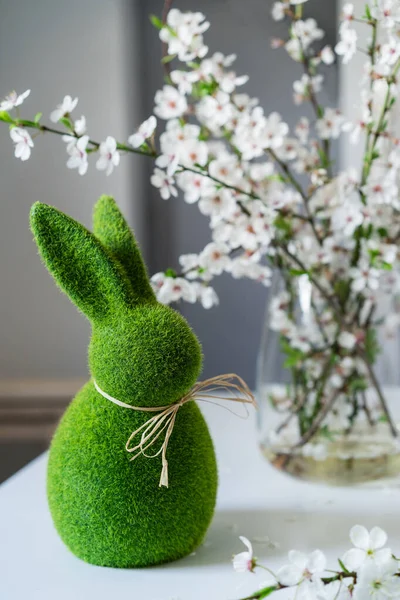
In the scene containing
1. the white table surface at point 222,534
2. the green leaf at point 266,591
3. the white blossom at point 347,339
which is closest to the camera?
the green leaf at point 266,591

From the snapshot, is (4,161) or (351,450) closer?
(351,450)

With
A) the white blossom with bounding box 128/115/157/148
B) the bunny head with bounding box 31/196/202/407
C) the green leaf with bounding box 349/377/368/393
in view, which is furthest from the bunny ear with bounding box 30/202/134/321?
the green leaf with bounding box 349/377/368/393

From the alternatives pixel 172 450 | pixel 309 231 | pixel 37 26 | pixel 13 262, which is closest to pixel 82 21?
pixel 37 26

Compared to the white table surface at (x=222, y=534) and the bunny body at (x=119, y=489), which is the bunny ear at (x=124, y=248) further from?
the white table surface at (x=222, y=534)

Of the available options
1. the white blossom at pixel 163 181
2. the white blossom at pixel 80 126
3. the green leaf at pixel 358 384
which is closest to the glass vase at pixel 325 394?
the green leaf at pixel 358 384

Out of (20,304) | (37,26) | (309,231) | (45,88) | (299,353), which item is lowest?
(20,304)

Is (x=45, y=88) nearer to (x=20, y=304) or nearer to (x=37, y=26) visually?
(x=37, y=26)

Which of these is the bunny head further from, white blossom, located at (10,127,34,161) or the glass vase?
the glass vase
